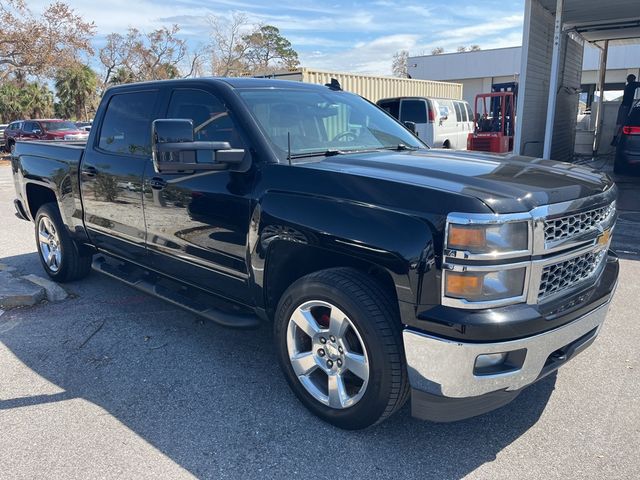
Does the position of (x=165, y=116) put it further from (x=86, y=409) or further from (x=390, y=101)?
(x=390, y=101)

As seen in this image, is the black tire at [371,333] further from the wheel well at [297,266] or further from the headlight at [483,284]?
the headlight at [483,284]

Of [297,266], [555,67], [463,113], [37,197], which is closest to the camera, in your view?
[297,266]

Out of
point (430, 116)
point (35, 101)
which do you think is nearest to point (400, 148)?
point (430, 116)

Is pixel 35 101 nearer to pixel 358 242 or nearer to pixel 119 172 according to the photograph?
pixel 119 172

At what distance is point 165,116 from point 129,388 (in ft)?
6.43

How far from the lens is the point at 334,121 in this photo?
12.7 feet

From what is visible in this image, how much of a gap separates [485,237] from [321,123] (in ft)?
5.88

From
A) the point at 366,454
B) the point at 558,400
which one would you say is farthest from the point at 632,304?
the point at 366,454

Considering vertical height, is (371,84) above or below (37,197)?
above

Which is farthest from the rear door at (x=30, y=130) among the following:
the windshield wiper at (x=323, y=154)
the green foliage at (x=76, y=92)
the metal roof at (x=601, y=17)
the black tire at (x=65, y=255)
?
the windshield wiper at (x=323, y=154)

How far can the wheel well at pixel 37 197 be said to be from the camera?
5535 millimetres

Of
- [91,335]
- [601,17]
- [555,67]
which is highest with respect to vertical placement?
[601,17]

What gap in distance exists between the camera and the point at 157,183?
3762mm

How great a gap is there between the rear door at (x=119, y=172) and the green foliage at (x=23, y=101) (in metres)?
35.8
